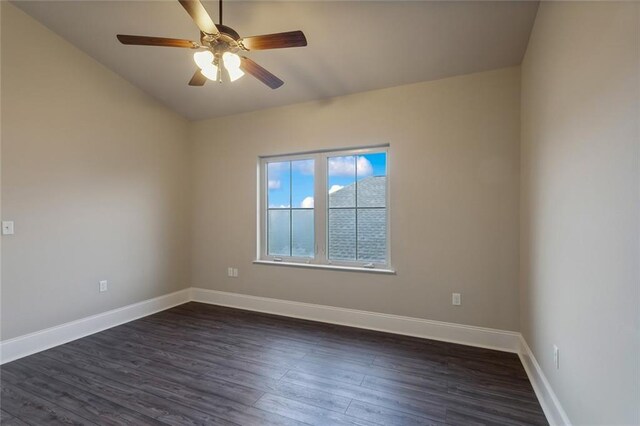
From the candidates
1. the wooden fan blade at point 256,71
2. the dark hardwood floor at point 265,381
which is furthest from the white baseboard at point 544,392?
the wooden fan blade at point 256,71

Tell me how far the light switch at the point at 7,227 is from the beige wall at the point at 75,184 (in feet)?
0.12

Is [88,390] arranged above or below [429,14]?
below

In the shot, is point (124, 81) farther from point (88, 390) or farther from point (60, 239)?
point (88, 390)

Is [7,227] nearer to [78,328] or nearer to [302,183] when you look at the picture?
[78,328]

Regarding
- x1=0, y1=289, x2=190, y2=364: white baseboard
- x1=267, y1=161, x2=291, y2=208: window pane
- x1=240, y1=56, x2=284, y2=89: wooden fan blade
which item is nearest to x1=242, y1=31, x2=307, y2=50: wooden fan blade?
x1=240, y1=56, x2=284, y2=89: wooden fan blade

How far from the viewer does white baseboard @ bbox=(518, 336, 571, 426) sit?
5.30 feet

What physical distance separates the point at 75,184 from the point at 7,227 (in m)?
0.67

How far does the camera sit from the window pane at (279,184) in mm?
3754

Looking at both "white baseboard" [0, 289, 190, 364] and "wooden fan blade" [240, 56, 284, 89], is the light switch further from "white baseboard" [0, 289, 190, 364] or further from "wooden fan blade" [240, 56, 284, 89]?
"wooden fan blade" [240, 56, 284, 89]

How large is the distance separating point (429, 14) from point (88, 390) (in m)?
3.76

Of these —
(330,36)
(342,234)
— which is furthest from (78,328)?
(330,36)

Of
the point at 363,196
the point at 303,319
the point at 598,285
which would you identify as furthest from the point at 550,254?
the point at 303,319

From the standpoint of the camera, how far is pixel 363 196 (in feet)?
10.9

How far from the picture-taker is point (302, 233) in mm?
3646
